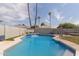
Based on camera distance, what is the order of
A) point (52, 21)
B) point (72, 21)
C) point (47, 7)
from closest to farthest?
point (47, 7)
point (72, 21)
point (52, 21)

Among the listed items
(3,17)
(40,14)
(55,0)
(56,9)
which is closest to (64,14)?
(56,9)

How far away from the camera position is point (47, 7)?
28.1 feet

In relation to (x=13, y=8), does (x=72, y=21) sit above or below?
below

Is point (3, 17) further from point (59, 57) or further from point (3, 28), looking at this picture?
point (59, 57)

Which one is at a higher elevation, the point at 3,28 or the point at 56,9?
the point at 56,9

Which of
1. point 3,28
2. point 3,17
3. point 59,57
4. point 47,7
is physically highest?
point 47,7

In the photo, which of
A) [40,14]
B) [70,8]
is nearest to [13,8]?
[40,14]

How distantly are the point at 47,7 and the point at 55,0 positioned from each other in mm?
1758

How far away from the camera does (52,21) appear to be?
10508 mm

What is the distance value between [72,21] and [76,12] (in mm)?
1117

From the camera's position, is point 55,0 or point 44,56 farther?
point 55,0

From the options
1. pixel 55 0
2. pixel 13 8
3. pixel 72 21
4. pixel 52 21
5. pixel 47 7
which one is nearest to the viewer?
pixel 55 0

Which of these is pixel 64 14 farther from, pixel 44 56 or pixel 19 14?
pixel 44 56

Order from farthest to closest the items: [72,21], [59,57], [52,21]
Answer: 1. [52,21]
2. [72,21]
3. [59,57]
